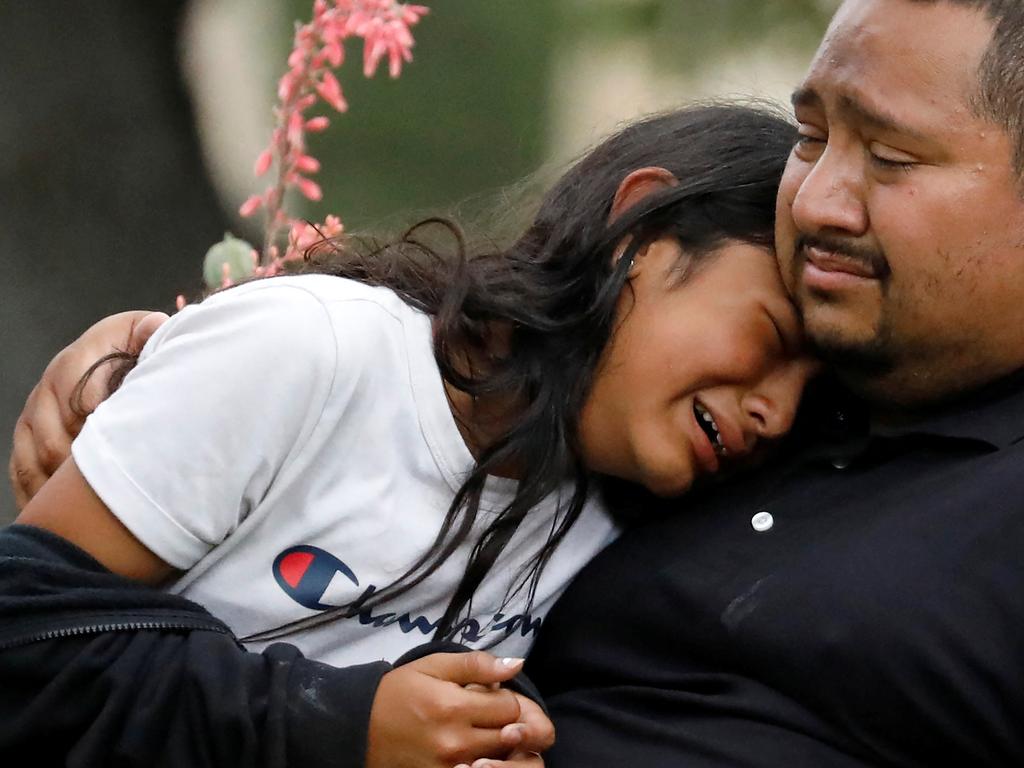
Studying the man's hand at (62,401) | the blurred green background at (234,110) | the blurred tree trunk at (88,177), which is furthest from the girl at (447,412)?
the blurred tree trunk at (88,177)

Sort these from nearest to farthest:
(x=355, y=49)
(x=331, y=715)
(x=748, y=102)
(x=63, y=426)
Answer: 1. (x=331, y=715)
2. (x=63, y=426)
3. (x=748, y=102)
4. (x=355, y=49)

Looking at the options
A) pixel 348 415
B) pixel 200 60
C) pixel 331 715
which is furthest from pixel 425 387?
pixel 200 60

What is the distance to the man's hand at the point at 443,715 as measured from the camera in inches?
56.4

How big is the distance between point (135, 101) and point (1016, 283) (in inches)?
93.4

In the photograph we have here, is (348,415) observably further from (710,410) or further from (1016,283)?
(1016,283)

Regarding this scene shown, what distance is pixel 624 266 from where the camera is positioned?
1.78 metres

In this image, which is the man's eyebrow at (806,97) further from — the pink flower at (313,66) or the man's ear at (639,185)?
the pink flower at (313,66)

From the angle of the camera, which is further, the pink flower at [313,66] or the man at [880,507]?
the pink flower at [313,66]

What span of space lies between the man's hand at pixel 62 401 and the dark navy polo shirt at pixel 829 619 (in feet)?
2.07

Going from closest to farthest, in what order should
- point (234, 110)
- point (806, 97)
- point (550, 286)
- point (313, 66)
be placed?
point (806, 97) < point (550, 286) < point (313, 66) < point (234, 110)

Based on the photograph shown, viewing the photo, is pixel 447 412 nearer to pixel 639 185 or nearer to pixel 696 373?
pixel 696 373

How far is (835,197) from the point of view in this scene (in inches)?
62.8

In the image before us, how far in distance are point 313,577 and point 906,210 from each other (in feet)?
2.39

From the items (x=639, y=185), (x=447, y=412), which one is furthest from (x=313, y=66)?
(x=447, y=412)
